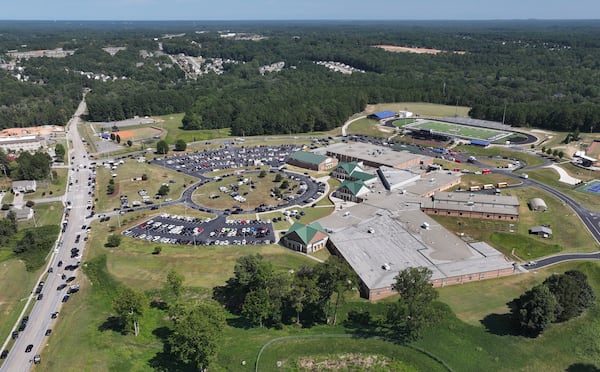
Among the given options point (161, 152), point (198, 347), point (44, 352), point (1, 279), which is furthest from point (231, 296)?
point (161, 152)

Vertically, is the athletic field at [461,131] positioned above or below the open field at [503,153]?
above

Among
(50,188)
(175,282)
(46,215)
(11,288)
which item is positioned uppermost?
(175,282)

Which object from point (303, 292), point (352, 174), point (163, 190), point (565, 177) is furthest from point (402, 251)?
point (565, 177)

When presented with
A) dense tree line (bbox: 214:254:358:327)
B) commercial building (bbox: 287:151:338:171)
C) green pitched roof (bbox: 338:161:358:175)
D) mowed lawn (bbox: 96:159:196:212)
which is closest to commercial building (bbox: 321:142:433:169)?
commercial building (bbox: 287:151:338:171)

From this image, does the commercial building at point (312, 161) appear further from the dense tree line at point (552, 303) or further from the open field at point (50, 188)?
the dense tree line at point (552, 303)

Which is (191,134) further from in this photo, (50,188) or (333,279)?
(333,279)

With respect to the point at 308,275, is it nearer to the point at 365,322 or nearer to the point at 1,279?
the point at 365,322

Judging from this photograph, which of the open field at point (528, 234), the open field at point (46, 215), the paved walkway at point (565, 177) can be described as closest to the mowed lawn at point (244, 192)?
the open field at point (46, 215)
